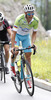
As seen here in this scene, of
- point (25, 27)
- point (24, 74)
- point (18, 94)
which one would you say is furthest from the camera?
point (25, 27)

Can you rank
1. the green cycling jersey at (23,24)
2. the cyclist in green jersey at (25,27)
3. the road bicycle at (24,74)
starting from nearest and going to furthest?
the road bicycle at (24,74) < the cyclist in green jersey at (25,27) < the green cycling jersey at (23,24)

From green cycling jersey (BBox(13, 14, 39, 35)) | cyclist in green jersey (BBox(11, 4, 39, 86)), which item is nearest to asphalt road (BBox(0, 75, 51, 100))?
cyclist in green jersey (BBox(11, 4, 39, 86))

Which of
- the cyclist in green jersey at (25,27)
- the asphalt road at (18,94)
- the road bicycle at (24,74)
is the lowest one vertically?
the asphalt road at (18,94)

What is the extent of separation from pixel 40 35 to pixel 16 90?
69.8 feet

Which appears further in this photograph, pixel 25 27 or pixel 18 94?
pixel 25 27

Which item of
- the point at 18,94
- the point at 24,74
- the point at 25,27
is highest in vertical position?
the point at 25,27

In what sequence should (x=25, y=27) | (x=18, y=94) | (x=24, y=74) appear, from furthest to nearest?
(x=25, y=27), (x=18, y=94), (x=24, y=74)

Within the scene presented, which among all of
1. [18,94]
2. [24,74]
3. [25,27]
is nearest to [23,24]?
[25,27]

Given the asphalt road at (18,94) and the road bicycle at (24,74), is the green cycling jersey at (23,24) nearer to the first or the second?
the road bicycle at (24,74)

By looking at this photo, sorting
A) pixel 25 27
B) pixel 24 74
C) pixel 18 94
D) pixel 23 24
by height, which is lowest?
pixel 18 94

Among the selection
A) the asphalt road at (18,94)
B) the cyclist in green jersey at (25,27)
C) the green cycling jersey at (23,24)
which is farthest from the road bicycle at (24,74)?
A: the green cycling jersey at (23,24)

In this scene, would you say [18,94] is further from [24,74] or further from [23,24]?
[23,24]

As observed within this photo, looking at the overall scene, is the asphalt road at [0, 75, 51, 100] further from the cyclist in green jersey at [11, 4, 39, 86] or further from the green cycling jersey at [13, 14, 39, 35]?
the green cycling jersey at [13, 14, 39, 35]

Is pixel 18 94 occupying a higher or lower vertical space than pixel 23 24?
lower
